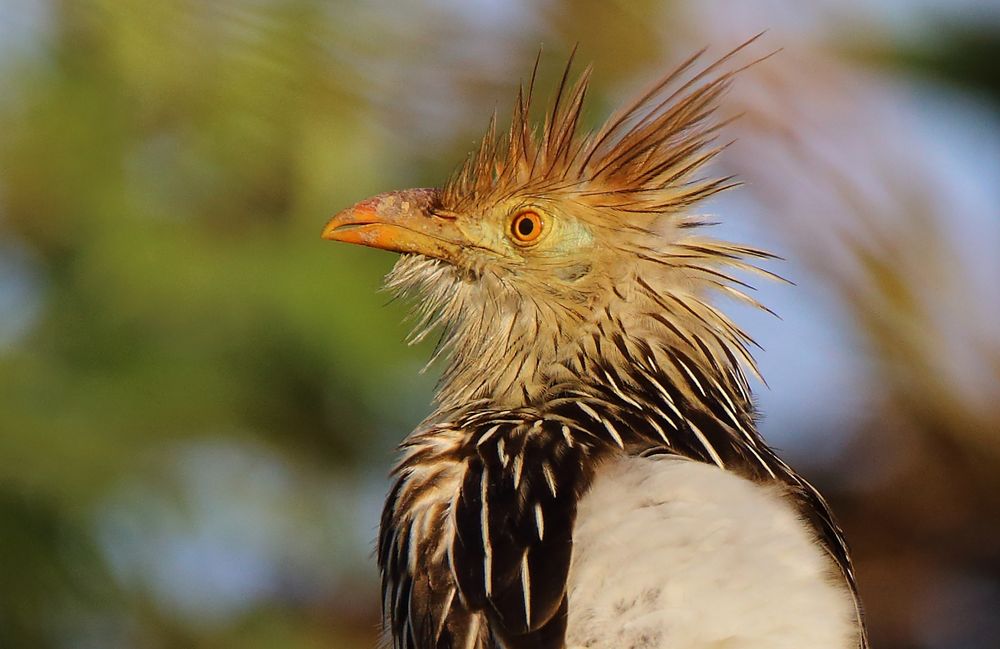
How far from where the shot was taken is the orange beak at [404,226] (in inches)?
175

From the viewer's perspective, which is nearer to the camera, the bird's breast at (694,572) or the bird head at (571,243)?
the bird's breast at (694,572)

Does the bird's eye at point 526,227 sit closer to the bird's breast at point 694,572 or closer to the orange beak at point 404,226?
the orange beak at point 404,226

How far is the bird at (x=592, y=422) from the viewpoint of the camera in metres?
3.17

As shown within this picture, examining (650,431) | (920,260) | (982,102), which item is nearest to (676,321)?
(650,431)

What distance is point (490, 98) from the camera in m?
7.51

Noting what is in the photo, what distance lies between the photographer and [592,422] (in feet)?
12.6

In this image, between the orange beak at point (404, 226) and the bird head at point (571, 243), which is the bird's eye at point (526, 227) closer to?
the bird head at point (571, 243)

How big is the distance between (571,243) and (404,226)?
0.57 meters

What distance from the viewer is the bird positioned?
3166 millimetres

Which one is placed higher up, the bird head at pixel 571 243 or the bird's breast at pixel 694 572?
the bird head at pixel 571 243

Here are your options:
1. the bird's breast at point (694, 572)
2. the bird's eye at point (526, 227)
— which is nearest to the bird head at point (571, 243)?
the bird's eye at point (526, 227)

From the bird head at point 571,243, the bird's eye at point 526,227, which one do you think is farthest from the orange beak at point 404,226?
the bird's eye at point 526,227

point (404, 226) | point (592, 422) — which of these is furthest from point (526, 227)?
point (592, 422)

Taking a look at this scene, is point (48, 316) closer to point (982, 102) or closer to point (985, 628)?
point (982, 102)
